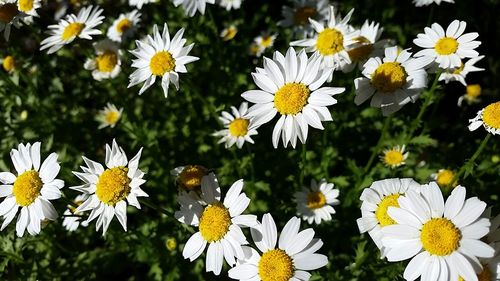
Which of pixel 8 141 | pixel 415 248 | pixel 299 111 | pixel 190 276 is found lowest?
pixel 190 276

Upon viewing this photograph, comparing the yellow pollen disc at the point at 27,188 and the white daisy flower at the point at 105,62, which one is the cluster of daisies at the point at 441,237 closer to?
the yellow pollen disc at the point at 27,188

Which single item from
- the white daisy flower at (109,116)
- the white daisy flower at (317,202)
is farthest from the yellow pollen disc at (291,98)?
the white daisy flower at (109,116)

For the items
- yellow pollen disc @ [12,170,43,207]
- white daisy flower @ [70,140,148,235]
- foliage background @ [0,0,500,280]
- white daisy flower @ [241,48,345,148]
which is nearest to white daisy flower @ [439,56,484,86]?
foliage background @ [0,0,500,280]

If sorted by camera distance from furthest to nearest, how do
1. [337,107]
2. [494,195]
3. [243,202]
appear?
[337,107] → [494,195] → [243,202]

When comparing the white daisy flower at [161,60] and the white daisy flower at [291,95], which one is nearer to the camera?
the white daisy flower at [291,95]

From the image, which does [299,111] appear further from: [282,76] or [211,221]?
[211,221]

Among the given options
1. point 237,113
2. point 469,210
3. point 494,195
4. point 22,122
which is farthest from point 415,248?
point 22,122

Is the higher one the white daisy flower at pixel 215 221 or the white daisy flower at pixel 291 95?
the white daisy flower at pixel 291 95
